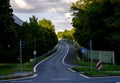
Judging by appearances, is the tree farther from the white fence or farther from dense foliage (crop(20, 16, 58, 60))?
dense foliage (crop(20, 16, 58, 60))

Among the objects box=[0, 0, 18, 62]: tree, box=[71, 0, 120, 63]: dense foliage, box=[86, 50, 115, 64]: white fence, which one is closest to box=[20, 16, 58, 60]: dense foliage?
box=[71, 0, 120, 63]: dense foliage

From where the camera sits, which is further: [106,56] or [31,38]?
[31,38]

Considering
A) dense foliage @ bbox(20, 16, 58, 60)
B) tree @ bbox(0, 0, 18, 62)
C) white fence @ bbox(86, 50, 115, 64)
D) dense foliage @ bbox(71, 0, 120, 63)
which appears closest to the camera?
tree @ bbox(0, 0, 18, 62)

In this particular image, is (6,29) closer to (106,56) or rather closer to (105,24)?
(106,56)

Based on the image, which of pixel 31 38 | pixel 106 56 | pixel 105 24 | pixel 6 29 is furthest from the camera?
pixel 31 38

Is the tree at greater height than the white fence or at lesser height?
greater

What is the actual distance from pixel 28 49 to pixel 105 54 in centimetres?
2657

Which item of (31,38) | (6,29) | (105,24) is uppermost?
(105,24)

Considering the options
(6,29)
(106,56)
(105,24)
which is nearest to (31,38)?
(105,24)

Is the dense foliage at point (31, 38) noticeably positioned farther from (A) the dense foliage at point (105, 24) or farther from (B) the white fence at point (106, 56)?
(B) the white fence at point (106, 56)

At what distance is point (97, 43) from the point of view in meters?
78.4

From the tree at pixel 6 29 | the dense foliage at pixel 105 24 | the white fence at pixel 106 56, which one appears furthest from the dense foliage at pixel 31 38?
the tree at pixel 6 29

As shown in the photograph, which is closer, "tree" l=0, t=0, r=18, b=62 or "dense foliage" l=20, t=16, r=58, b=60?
"tree" l=0, t=0, r=18, b=62

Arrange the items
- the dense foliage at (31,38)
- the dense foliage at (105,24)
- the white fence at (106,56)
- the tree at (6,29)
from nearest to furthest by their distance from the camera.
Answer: the tree at (6,29), the white fence at (106,56), the dense foliage at (105,24), the dense foliage at (31,38)
